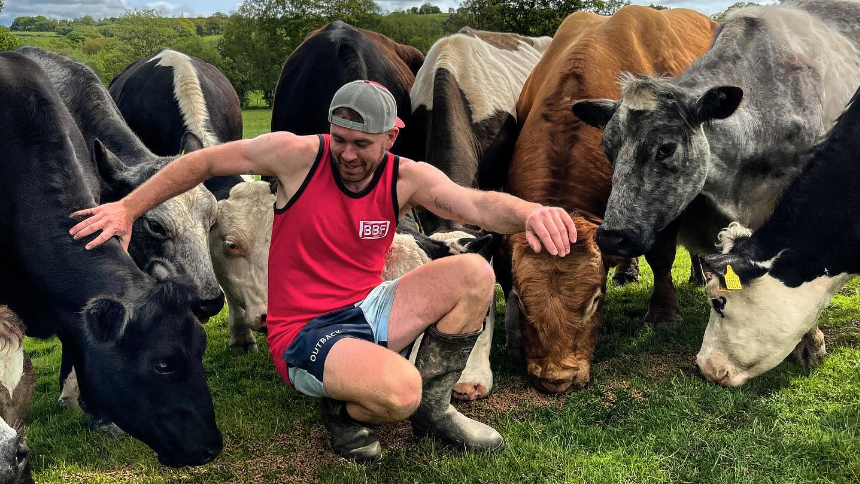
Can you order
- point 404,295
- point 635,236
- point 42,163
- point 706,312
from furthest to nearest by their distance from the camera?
point 706,312 < point 635,236 < point 42,163 < point 404,295

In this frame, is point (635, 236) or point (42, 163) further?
point (635, 236)

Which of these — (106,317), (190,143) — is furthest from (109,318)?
(190,143)

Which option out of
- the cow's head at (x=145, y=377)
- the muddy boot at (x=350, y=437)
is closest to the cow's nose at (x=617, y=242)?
the muddy boot at (x=350, y=437)

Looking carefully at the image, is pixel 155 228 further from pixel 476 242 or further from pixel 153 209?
pixel 476 242

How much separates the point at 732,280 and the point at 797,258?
443mm

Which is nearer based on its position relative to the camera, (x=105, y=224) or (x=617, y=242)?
(x=105, y=224)

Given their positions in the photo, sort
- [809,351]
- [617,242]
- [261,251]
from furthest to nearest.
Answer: [261,251] → [809,351] → [617,242]

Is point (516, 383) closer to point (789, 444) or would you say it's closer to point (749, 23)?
point (789, 444)

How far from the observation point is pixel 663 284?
6125mm

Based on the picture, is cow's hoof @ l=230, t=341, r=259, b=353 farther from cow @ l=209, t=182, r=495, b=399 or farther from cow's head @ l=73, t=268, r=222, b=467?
cow's head @ l=73, t=268, r=222, b=467

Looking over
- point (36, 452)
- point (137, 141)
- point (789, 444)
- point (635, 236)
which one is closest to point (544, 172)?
point (635, 236)

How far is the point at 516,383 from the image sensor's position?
4.84 m

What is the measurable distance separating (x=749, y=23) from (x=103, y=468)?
18.7 ft

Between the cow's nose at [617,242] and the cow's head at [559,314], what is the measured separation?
0.38ft
